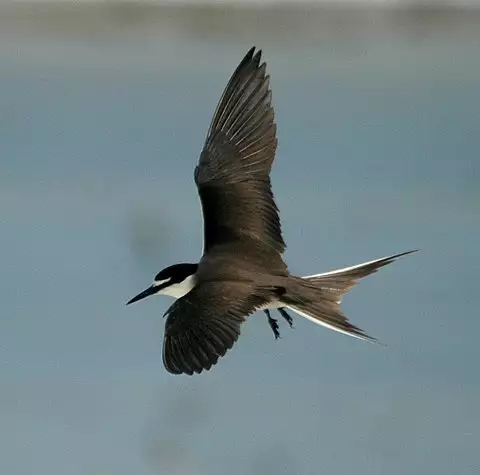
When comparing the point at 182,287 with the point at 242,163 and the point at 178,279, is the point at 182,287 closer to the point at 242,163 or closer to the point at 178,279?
the point at 178,279

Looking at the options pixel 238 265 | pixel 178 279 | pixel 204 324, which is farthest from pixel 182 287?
pixel 204 324

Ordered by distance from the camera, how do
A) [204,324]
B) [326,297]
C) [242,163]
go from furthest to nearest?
1. [242,163]
2. [326,297]
3. [204,324]

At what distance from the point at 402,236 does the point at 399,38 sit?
3706 mm

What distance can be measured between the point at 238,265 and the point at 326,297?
0.84ft

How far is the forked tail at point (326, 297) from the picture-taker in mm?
4445

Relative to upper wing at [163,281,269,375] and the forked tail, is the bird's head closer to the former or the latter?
upper wing at [163,281,269,375]

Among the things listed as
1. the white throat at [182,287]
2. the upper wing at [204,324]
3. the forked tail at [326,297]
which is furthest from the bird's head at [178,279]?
the forked tail at [326,297]

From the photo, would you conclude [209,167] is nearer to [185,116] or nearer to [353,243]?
[353,243]

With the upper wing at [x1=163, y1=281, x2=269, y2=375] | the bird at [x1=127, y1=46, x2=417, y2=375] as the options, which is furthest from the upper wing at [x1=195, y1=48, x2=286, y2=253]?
the upper wing at [x1=163, y1=281, x2=269, y2=375]

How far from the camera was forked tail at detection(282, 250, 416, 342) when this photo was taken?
445 cm

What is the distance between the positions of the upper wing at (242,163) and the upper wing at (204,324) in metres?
0.42

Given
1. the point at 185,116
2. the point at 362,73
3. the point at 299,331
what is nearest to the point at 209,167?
the point at 299,331

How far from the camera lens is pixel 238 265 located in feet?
15.0

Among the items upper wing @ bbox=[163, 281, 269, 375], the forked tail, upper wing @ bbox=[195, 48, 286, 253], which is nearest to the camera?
upper wing @ bbox=[163, 281, 269, 375]
